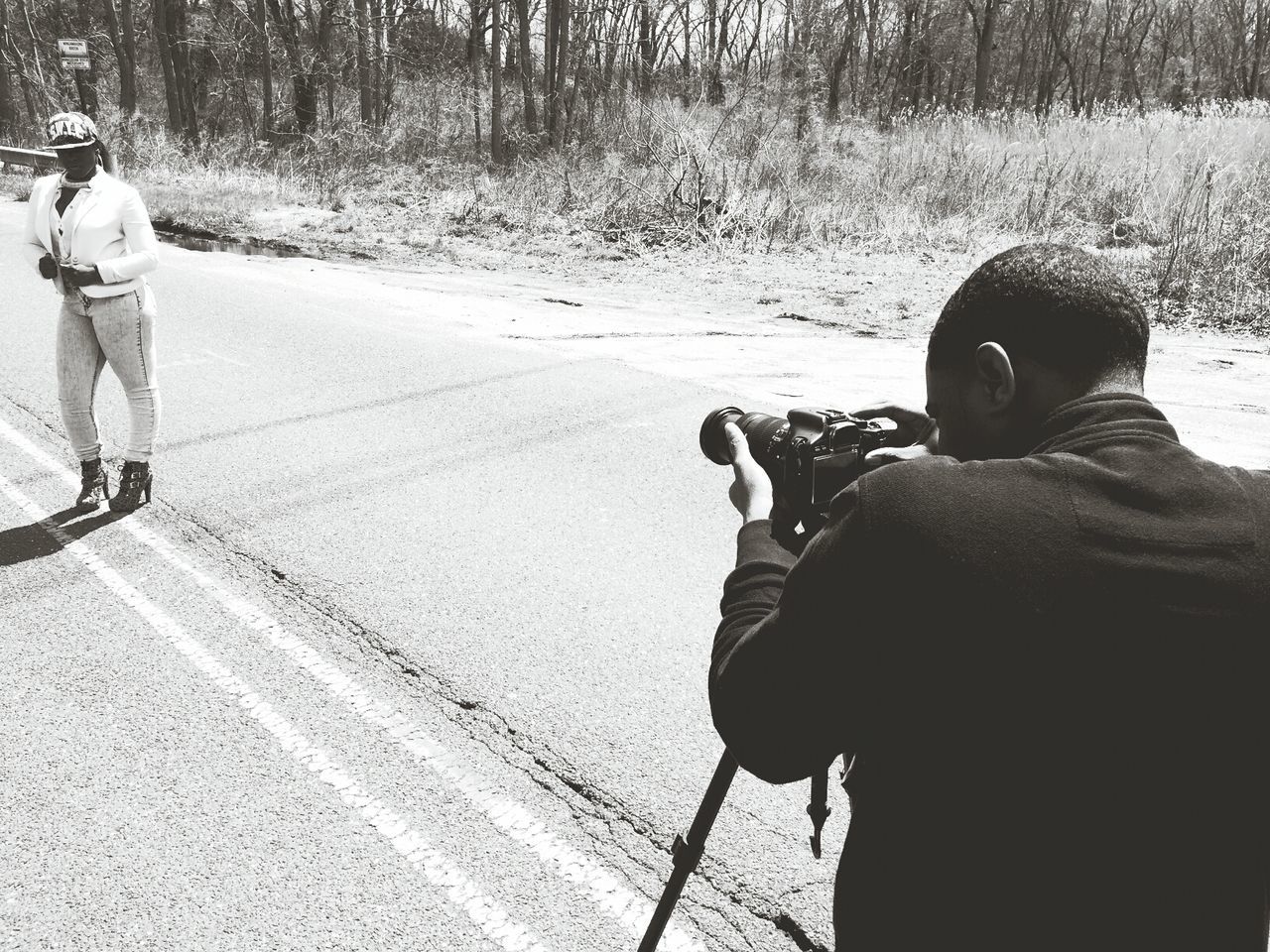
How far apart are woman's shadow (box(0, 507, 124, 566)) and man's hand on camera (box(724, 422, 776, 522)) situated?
4140 millimetres

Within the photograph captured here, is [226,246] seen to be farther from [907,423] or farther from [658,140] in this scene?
[907,423]

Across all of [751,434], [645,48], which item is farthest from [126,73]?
[751,434]

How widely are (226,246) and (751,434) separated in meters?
16.3

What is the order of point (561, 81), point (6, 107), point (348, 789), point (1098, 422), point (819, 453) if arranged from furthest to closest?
point (6, 107) < point (561, 81) < point (348, 789) < point (819, 453) < point (1098, 422)

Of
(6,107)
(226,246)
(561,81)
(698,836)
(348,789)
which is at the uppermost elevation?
(561,81)

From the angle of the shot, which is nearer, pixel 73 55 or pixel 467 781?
pixel 467 781

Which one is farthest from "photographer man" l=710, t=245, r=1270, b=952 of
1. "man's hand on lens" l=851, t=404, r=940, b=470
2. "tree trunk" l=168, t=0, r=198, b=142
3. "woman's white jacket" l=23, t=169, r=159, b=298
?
"tree trunk" l=168, t=0, r=198, b=142

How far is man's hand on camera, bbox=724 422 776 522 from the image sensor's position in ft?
5.54

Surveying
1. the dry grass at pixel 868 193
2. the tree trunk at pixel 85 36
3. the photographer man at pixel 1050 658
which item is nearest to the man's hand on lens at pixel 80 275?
the photographer man at pixel 1050 658

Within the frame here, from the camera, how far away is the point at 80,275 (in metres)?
4.97

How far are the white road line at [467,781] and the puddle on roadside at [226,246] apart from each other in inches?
472

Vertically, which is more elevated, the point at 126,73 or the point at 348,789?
the point at 126,73

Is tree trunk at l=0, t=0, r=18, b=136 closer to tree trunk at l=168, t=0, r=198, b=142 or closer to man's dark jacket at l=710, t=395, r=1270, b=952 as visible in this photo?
tree trunk at l=168, t=0, r=198, b=142

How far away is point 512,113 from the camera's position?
30719 mm
